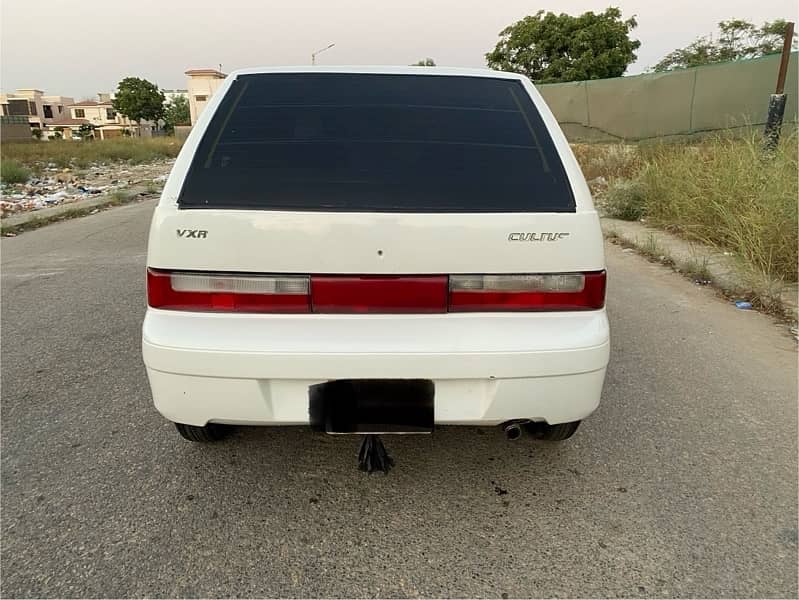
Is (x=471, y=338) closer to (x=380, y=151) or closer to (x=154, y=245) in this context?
(x=380, y=151)

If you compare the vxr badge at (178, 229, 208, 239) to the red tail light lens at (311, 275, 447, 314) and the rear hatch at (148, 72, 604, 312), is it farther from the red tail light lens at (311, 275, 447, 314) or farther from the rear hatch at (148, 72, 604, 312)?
the red tail light lens at (311, 275, 447, 314)

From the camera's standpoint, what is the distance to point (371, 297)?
1.94 metres

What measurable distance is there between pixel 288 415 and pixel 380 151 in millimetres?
1045

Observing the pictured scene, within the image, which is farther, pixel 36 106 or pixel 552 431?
pixel 36 106

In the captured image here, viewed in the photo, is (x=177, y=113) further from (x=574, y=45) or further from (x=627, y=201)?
(x=627, y=201)

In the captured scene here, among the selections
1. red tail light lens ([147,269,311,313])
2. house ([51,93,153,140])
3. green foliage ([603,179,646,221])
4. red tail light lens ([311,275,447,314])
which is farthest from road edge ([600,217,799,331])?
house ([51,93,153,140])

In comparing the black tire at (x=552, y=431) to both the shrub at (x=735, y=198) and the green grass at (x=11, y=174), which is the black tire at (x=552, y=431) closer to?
the shrub at (x=735, y=198)

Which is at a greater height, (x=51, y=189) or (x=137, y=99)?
(x=137, y=99)

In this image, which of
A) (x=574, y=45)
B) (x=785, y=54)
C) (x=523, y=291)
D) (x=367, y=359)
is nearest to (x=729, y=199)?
(x=785, y=54)

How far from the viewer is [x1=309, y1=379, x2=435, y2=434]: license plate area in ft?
6.41

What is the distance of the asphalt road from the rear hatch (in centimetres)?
85

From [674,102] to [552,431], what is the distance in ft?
45.1

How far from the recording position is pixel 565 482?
242 centimetres

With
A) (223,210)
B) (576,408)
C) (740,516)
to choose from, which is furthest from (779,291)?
(223,210)
